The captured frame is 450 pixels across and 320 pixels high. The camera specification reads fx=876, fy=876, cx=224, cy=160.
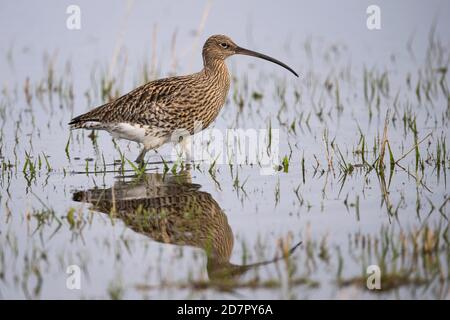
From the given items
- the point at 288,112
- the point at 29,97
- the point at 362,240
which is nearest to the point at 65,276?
the point at 362,240

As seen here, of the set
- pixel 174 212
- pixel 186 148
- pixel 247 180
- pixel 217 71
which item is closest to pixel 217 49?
pixel 217 71

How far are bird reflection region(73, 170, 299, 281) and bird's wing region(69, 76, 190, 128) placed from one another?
84cm

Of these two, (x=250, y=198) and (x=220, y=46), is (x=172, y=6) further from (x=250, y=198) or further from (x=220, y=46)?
(x=250, y=198)

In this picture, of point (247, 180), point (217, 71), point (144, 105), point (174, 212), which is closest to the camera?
point (174, 212)

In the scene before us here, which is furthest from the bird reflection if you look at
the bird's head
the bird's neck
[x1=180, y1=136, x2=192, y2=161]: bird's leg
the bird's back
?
the bird's head

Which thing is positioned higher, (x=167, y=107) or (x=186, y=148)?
(x=167, y=107)

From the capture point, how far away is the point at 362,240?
7320 mm

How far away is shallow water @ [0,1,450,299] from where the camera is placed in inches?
265

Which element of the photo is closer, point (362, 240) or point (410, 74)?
point (362, 240)

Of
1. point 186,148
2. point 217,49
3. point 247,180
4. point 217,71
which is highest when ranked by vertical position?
point 217,49

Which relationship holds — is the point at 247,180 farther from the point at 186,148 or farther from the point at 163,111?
the point at 163,111

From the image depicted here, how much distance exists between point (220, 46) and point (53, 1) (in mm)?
10681

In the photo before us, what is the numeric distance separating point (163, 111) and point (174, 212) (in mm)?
2450

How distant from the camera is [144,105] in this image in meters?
10.7
